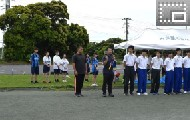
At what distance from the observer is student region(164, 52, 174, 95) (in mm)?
17500

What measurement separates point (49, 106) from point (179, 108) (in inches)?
157

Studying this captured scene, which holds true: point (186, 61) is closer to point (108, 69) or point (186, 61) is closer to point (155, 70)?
point (155, 70)

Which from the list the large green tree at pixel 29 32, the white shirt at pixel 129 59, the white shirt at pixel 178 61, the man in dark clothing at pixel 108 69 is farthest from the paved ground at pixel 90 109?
the large green tree at pixel 29 32

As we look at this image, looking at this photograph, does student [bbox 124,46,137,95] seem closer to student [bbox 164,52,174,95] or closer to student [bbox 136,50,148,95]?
student [bbox 136,50,148,95]

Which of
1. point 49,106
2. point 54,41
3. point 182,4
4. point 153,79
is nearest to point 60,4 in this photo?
point 54,41

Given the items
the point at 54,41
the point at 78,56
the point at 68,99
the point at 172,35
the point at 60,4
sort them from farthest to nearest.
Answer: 1. the point at 60,4
2. the point at 54,41
3. the point at 172,35
4. the point at 78,56
5. the point at 68,99

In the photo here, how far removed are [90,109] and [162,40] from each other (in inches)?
380

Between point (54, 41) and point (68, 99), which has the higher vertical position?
point (54, 41)

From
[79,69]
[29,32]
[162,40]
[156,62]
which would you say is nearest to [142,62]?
[156,62]

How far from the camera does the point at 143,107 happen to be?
12586mm

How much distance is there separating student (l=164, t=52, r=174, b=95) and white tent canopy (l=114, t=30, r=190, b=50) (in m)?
2.50

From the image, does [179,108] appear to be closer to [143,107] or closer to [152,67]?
[143,107]

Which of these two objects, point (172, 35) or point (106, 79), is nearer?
point (106, 79)

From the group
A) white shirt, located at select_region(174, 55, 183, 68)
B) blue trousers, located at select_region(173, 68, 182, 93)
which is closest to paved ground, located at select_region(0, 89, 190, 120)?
blue trousers, located at select_region(173, 68, 182, 93)
